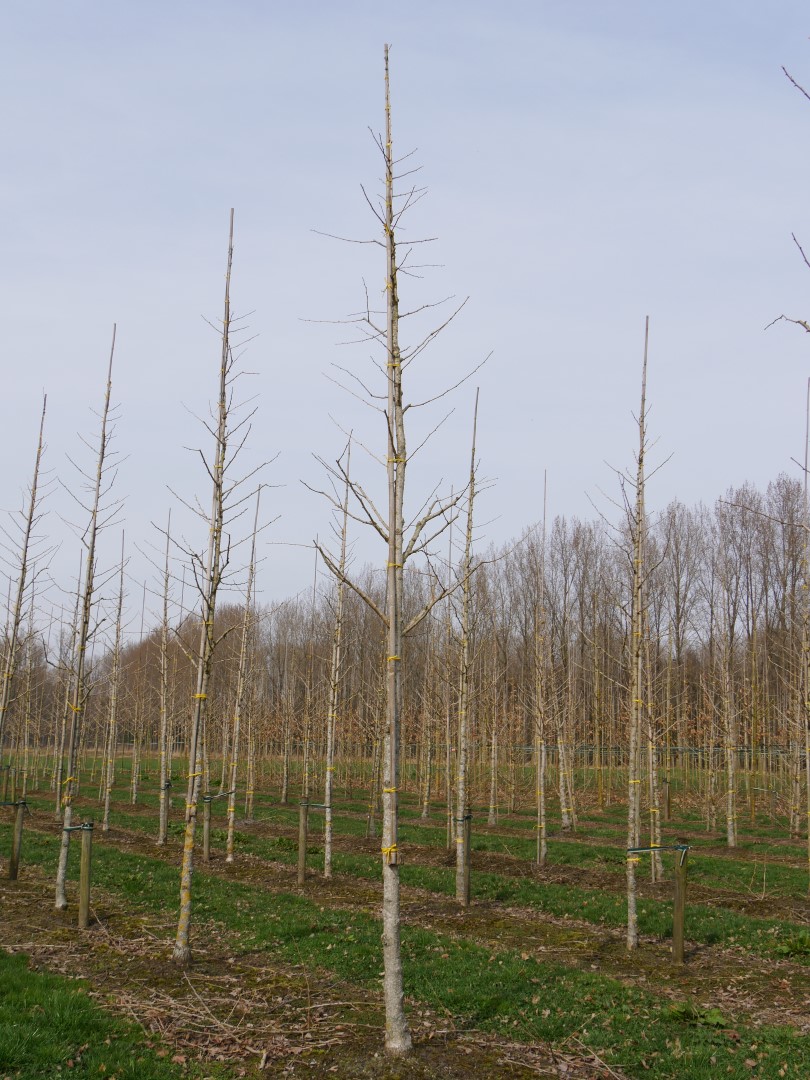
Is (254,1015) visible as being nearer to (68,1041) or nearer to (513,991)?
(68,1041)

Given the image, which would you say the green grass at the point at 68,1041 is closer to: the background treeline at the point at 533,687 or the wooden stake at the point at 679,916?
the wooden stake at the point at 679,916

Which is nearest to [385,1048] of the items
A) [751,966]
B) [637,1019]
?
[637,1019]

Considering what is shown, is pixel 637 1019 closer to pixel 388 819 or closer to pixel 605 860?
pixel 388 819

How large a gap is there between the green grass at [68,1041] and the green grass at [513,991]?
0.23m

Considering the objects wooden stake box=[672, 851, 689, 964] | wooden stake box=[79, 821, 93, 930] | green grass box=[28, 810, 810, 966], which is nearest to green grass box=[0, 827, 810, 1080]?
wooden stake box=[672, 851, 689, 964]

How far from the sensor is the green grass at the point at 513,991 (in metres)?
5.74

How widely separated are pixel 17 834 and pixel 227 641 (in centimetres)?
3899

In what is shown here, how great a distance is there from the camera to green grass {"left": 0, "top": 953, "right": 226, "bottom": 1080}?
5.02 meters

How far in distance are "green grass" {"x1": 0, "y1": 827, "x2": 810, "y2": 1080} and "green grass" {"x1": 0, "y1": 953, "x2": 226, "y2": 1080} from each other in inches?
A: 8.9

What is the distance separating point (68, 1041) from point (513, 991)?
12.0 feet

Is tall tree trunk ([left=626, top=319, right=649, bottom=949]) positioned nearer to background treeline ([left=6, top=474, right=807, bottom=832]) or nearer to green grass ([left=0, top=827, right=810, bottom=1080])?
green grass ([left=0, top=827, right=810, bottom=1080])

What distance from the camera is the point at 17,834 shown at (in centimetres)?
1107

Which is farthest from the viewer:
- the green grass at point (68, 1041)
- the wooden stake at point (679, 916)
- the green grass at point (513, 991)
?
the wooden stake at point (679, 916)

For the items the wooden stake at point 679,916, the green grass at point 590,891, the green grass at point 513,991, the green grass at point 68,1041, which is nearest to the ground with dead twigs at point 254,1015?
the green grass at point 68,1041
